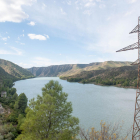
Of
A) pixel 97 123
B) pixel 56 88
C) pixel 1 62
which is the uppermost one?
pixel 1 62

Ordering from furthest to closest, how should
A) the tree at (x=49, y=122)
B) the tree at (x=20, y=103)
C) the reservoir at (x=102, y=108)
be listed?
the tree at (x=20, y=103)
the reservoir at (x=102, y=108)
the tree at (x=49, y=122)

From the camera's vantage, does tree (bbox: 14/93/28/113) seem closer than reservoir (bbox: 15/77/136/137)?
No

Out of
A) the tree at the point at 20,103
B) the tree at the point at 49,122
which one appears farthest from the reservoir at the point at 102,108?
the tree at the point at 20,103

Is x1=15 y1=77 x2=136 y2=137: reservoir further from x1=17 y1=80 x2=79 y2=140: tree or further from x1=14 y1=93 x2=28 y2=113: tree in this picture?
x1=14 y1=93 x2=28 y2=113: tree

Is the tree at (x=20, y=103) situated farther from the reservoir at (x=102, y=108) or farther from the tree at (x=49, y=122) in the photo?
the tree at (x=49, y=122)

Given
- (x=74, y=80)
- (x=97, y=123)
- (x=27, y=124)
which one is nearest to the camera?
(x=27, y=124)

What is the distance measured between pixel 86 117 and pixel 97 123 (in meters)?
3.40

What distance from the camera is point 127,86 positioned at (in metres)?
83.0

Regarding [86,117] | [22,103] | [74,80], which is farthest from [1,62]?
[86,117]

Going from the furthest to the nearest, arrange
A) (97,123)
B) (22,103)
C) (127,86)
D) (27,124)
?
(127,86), (22,103), (97,123), (27,124)

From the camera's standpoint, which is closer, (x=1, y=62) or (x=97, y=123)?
(x=97, y=123)

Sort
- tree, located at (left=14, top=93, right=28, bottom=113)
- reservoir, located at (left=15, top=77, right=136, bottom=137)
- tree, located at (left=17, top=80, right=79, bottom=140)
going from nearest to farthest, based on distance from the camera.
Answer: tree, located at (left=17, top=80, right=79, bottom=140), reservoir, located at (left=15, top=77, right=136, bottom=137), tree, located at (left=14, top=93, right=28, bottom=113)

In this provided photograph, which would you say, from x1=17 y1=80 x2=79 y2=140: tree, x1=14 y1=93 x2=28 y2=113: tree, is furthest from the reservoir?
x1=14 y1=93 x2=28 y2=113: tree

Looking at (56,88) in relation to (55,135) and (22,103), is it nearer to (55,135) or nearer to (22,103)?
(55,135)
